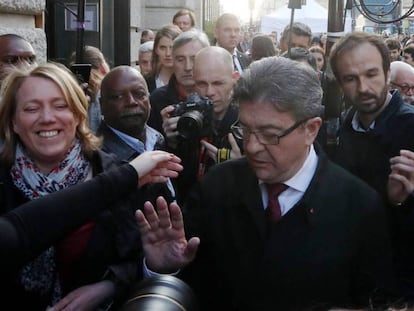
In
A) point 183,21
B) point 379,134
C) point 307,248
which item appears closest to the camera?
point 307,248

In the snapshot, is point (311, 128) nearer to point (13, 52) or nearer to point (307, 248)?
point (307, 248)

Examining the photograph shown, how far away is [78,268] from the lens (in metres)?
2.29

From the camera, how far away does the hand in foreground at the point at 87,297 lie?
7.27 ft

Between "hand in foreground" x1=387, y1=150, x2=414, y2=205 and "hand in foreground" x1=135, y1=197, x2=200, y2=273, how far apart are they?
2.58 feet

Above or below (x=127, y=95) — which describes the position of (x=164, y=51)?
above

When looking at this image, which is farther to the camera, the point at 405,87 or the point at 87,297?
the point at 405,87

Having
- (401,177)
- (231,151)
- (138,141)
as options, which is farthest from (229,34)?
(401,177)

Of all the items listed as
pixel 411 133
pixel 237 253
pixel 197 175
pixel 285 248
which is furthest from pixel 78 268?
pixel 411 133

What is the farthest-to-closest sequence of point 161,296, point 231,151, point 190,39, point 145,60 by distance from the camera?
point 145,60
point 190,39
point 231,151
point 161,296

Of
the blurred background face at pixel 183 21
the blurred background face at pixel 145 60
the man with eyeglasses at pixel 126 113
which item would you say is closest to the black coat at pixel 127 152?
the man with eyeglasses at pixel 126 113

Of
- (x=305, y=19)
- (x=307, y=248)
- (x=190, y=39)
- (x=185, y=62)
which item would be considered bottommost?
(x=307, y=248)

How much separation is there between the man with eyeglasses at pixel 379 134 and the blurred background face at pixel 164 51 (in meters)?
2.27

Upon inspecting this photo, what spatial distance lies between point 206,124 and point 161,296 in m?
1.45

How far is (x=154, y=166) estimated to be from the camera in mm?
2264
